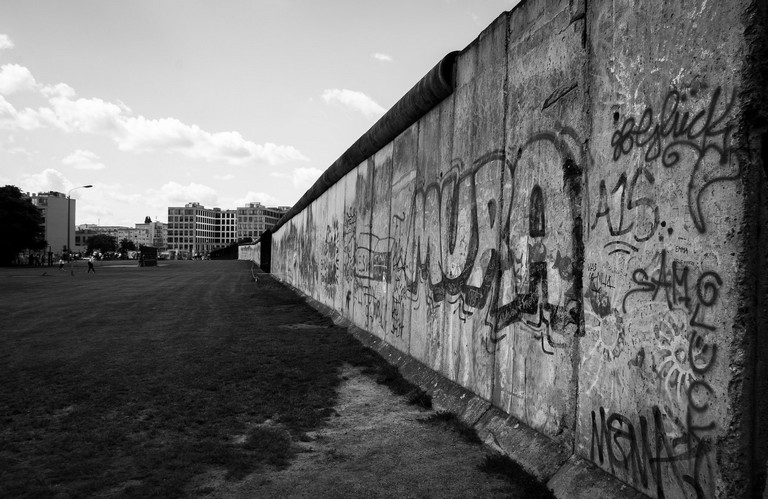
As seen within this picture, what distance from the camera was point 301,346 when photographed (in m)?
8.83

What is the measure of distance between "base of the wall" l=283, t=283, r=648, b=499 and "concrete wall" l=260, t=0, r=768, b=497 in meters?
0.07

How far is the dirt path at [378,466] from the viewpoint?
353 cm

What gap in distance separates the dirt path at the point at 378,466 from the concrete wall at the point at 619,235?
56cm

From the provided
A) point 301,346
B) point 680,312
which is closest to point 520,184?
point 680,312

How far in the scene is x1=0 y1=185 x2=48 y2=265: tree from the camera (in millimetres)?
50250

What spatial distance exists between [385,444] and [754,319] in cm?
295

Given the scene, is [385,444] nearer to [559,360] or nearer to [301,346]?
[559,360]

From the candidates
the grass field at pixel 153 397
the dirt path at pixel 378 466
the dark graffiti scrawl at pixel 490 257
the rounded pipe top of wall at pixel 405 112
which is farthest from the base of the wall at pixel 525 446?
the rounded pipe top of wall at pixel 405 112

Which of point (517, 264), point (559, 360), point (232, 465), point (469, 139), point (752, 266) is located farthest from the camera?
point (469, 139)

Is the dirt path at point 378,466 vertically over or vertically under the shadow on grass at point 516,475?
under

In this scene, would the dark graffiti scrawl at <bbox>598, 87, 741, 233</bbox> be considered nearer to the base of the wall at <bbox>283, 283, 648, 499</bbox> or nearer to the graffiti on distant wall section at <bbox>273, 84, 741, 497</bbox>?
the graffiti on distant wall section at <bbox>273, 84, 741, 497</bbox>

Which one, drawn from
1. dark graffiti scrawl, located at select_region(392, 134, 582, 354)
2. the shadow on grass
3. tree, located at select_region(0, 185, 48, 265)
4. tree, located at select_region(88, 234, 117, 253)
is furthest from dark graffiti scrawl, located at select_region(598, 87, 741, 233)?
tree, located at select_region(88, 234, 117, 253)

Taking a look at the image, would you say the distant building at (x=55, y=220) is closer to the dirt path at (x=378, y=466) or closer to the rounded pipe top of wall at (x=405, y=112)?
the rounded pipe top of wall at (x=405, y=112)

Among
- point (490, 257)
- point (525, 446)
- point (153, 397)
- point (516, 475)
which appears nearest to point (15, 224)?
point (153, 397)
